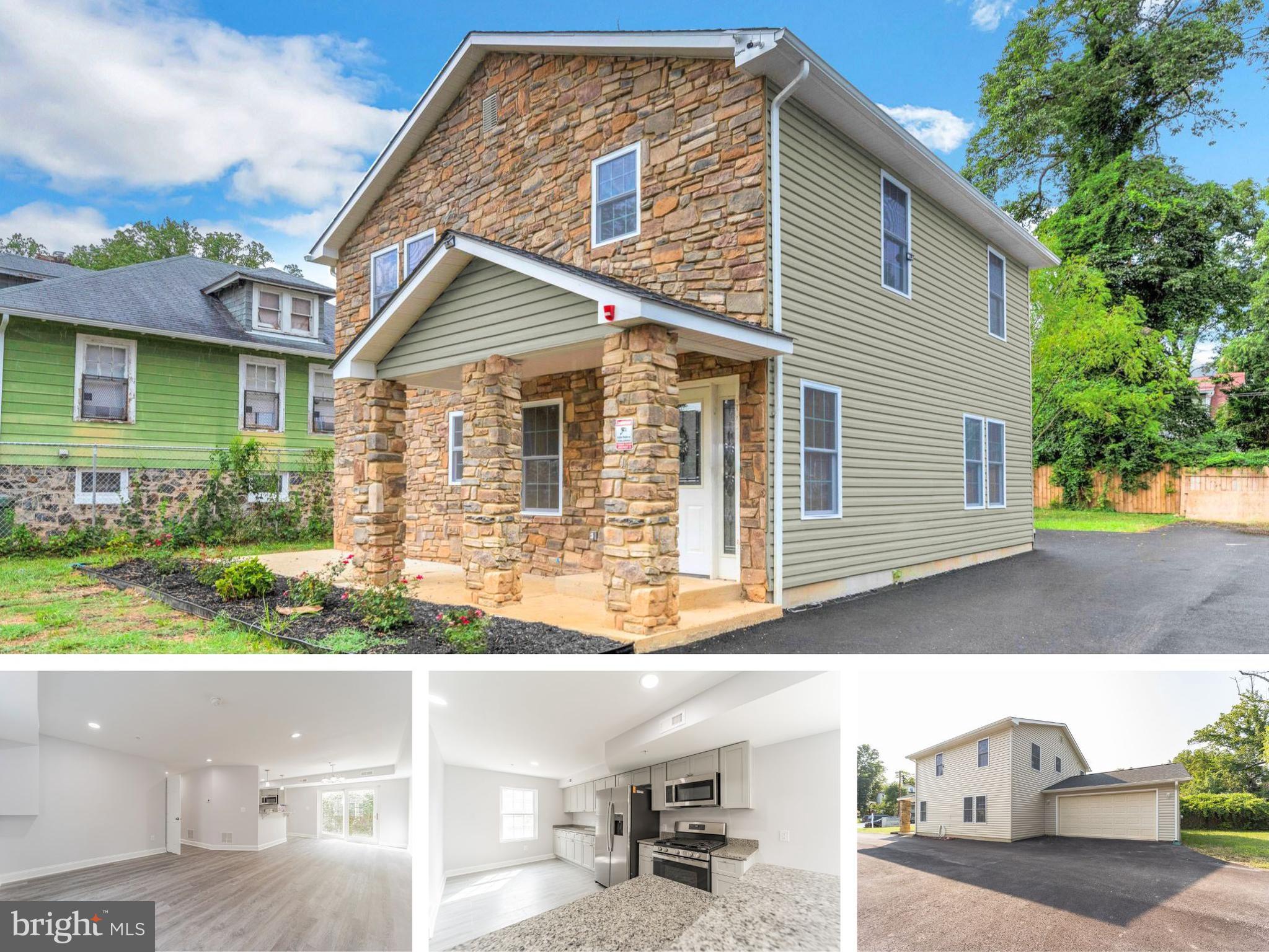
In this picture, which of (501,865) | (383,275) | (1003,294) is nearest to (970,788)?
(501,865)

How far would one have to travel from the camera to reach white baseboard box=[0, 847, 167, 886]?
432 cm

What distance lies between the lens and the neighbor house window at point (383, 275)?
8391 mm

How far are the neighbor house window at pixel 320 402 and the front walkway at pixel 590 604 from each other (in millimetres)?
1119

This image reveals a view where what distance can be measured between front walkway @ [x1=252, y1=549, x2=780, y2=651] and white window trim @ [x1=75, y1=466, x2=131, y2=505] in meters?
1.17

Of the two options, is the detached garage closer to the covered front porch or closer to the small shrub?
the covered front porch

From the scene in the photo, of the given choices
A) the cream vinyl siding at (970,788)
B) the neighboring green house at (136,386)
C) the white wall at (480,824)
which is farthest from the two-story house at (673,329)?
the cream vinyl siding at (970,788)

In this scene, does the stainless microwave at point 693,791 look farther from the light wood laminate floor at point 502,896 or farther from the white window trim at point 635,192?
the white window trim at point 635,192

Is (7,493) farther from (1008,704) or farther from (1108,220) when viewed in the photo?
(1108,220)

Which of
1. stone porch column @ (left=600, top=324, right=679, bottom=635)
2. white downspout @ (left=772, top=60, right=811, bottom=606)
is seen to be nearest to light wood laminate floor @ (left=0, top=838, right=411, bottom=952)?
stone porch column @ (left=600, top=324, right=679, bottom=635)

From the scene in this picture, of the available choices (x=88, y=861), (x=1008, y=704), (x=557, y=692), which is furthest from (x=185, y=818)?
(x=1008, y=704)

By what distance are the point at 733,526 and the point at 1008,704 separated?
2307 mm

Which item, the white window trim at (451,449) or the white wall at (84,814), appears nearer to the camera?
the white wall at (84,814)

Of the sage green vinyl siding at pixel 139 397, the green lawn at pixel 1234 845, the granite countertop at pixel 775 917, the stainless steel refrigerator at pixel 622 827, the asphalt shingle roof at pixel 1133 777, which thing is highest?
the sage green vinyl siding at pixel 139 397

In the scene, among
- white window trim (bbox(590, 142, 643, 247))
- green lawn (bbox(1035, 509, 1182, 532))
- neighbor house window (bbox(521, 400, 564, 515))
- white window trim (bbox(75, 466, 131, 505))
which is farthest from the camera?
green lawn (bbox(1035, 509, 1182, 532))
